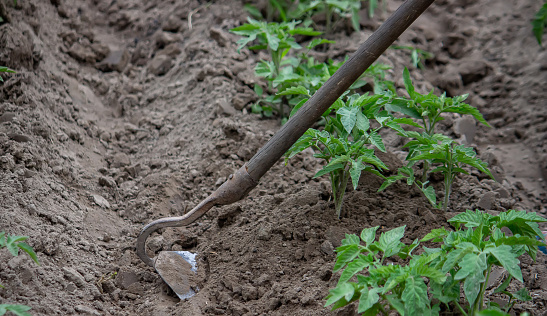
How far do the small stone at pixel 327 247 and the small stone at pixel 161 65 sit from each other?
225 cm

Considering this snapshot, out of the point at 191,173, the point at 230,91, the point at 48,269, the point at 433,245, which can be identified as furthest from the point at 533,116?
the point at 48,269

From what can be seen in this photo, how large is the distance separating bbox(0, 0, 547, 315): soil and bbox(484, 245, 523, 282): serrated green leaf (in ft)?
1.89

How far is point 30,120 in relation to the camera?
301 centimetres

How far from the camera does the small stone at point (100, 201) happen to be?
2.93 meters

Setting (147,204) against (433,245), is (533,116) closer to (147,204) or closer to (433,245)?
(433,245)

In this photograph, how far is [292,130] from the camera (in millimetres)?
2484

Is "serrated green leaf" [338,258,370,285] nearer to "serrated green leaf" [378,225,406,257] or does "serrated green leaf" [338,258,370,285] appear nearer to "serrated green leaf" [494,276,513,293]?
"serrated green leaf" [378,225,406,257]

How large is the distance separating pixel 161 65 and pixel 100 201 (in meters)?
1.57

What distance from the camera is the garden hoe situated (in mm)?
2469

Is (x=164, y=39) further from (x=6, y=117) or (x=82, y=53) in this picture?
(x=6, y=117)

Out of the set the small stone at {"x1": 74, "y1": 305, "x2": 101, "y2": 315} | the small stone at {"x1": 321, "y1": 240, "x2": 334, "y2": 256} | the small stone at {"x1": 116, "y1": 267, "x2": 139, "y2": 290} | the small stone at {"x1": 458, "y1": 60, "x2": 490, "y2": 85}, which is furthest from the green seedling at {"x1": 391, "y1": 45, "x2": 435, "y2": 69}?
the small stone at {"x1": 74, "y1": 305, "x2": 101, "y2": 315}

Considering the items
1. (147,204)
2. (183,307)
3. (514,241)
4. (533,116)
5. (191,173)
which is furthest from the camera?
(533,116)

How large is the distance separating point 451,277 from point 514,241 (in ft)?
0.90

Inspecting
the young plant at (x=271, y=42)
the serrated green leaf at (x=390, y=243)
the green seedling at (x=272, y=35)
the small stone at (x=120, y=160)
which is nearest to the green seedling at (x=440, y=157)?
the serrated green leaf at (x=390, y=243)
